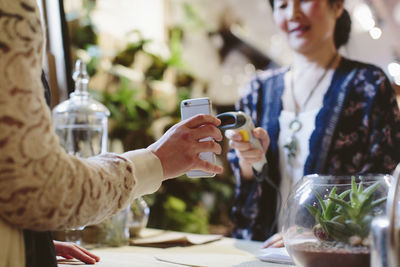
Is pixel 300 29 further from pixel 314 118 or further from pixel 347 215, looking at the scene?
pixel 347 215

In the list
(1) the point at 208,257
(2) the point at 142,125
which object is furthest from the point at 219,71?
(1) the point at 208,257

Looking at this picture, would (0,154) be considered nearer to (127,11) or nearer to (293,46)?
(293,46)

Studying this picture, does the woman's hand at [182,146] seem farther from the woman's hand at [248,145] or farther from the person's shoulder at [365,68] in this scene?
the person's shoulder at [365,68]

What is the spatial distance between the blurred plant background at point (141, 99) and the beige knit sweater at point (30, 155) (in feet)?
7.03

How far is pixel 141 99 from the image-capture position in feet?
10.8

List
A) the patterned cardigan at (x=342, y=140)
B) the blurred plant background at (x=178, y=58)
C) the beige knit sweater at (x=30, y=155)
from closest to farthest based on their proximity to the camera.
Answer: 1. the beige knit sweater at (x=30, y=155)
2. the patterned cardigan at (x=342, y=140)
3. the blurred plant background at (x=178, y=58)

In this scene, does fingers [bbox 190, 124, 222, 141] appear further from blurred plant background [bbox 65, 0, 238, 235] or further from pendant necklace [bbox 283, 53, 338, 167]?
blurred plant background [bbox 65, 0, 238, 235]

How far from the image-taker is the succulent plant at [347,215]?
2.10 ft

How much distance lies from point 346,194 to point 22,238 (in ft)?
1.59

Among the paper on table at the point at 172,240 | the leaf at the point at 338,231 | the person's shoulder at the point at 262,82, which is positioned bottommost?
the paper on table at the point at 172,240

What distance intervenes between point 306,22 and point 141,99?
74.8 inches

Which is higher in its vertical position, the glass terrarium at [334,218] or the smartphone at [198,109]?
the smartphone at [198,109]

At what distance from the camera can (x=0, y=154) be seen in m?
0.52

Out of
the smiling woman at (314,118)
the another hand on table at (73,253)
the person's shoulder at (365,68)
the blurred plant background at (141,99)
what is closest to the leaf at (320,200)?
the another hand on table at (73,253)
